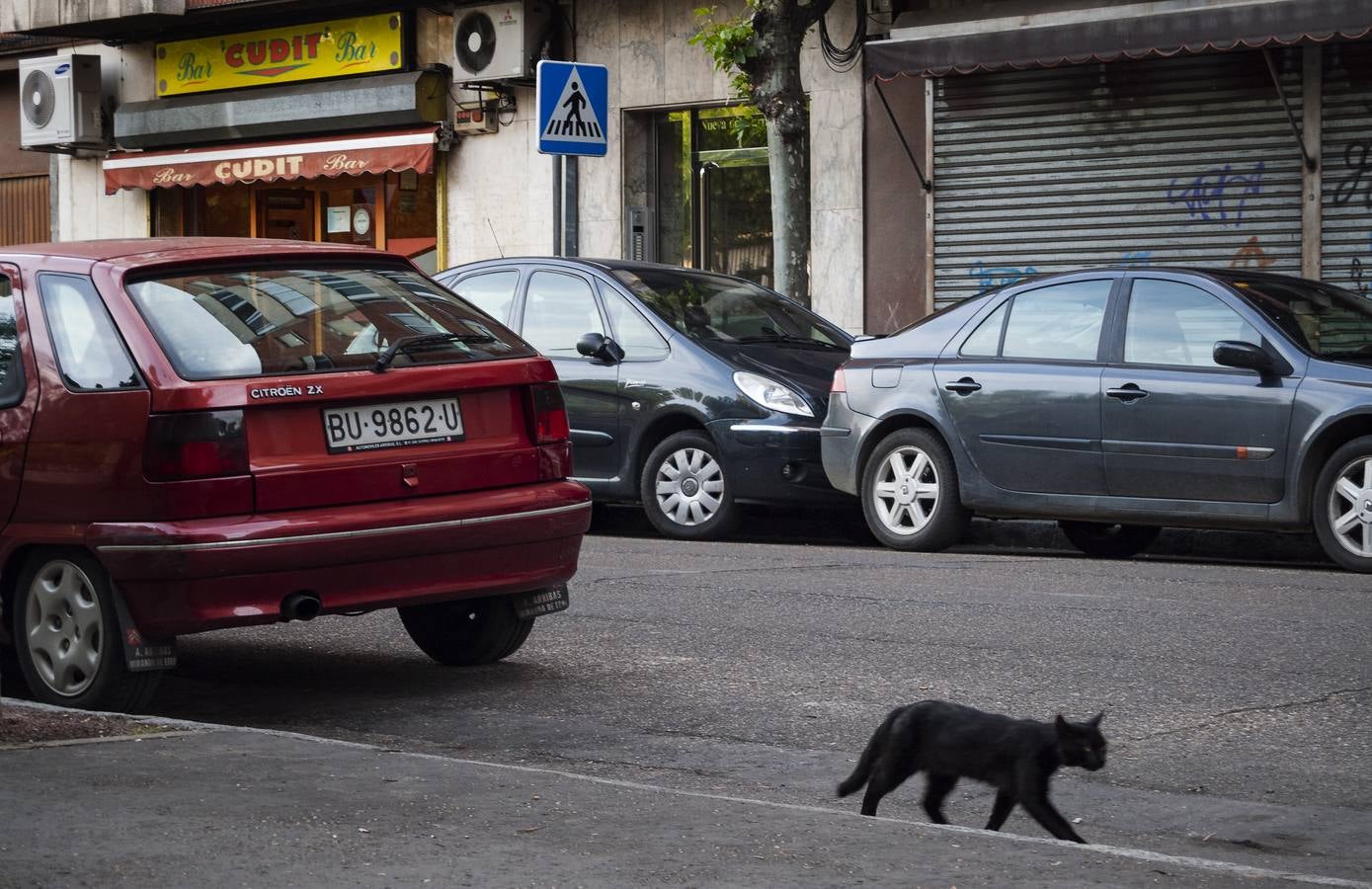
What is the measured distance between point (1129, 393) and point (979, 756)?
593cm

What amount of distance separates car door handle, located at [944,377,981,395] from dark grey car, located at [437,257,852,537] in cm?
103

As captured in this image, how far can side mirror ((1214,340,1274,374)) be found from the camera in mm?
9859

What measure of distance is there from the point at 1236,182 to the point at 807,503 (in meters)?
6.56

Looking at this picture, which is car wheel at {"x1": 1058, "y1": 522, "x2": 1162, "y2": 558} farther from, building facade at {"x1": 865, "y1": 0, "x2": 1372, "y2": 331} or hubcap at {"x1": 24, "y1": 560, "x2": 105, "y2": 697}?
hubcap at {"x1": 24, "y1": 560, "x2": 105, "y2": 697}

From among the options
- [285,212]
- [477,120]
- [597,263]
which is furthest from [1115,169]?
[285,212]

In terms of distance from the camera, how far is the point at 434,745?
19.5ft

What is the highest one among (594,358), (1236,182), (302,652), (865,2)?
(865,2)

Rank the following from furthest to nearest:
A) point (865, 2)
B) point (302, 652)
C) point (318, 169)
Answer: point (318, 169) < point (865, 2) < point (302, 652)

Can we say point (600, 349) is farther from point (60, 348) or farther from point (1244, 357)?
point (60, 348)

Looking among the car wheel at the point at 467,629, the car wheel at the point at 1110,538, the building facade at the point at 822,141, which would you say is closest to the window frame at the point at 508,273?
the building facade at the point at 822,141

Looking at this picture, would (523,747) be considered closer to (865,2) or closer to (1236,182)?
(1236,182)

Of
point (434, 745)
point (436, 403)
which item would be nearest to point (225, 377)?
point (436, 403)

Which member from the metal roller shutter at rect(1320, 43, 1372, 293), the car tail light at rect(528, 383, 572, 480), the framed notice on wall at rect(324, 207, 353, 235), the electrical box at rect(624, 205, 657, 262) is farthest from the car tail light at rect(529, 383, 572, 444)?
the framed notice on wall at rect(324, 207, 353, 235)

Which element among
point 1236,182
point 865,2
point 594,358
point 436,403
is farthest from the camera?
point 865,2
